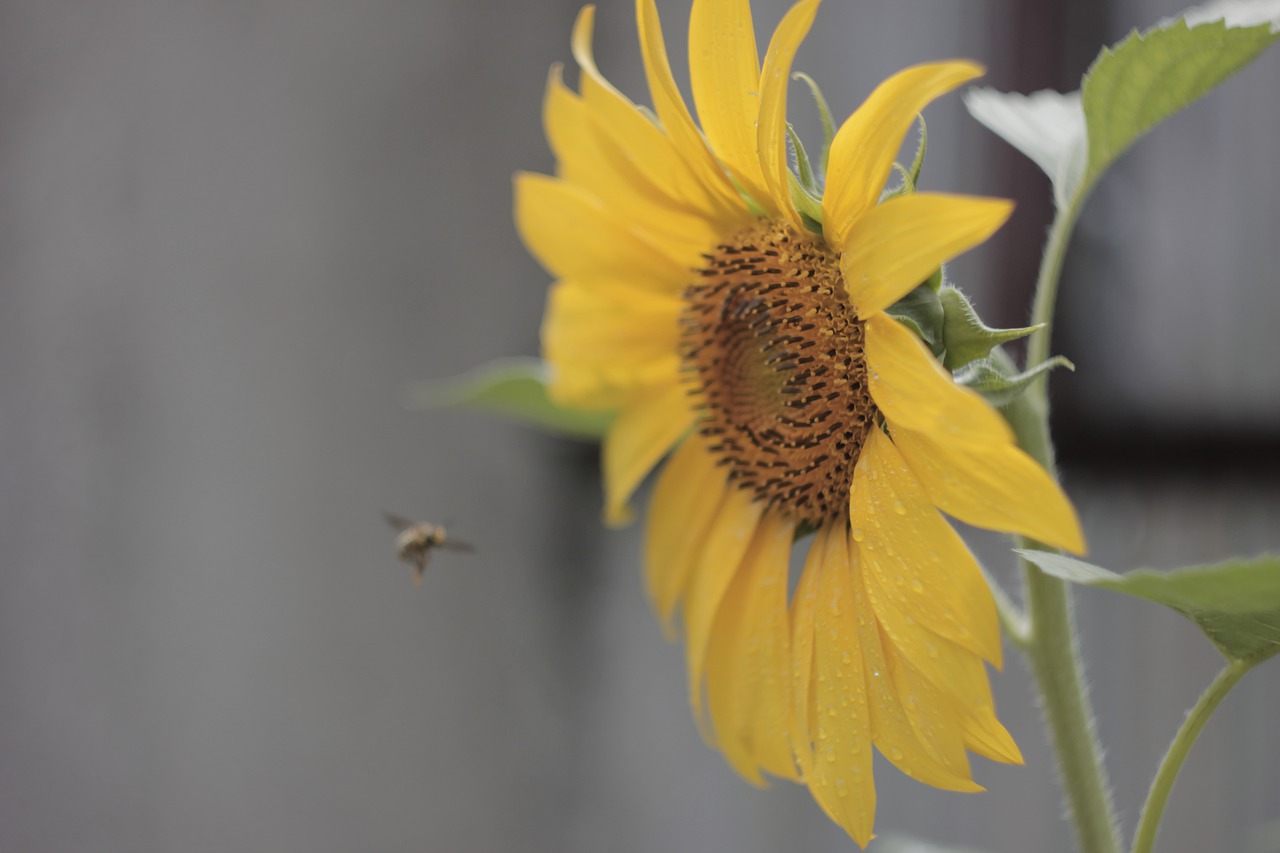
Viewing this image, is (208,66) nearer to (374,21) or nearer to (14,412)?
(374,21)

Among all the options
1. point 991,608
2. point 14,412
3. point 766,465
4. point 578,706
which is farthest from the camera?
point 578,706

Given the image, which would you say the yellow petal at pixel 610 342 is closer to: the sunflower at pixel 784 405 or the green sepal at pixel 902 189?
the sunflower at pixel 784 405

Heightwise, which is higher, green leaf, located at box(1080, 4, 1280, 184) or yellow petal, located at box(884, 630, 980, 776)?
green leaf, located at box(1080, 4, 1280, 184)

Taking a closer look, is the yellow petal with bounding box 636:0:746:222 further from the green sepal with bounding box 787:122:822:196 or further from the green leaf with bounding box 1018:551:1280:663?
the green leaf with bounding box 1018:551:1280:663

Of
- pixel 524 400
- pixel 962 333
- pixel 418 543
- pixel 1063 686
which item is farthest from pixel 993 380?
pixel 418 543

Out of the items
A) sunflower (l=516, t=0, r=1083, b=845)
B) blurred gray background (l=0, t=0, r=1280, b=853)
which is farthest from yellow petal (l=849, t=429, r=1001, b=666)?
blurred gray background (l=0, t=0, r=1280, b=853)

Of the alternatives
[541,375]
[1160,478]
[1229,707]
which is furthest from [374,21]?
[1229,707]

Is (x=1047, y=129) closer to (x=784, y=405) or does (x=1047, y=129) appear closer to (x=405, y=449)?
(x=784, y=405)
